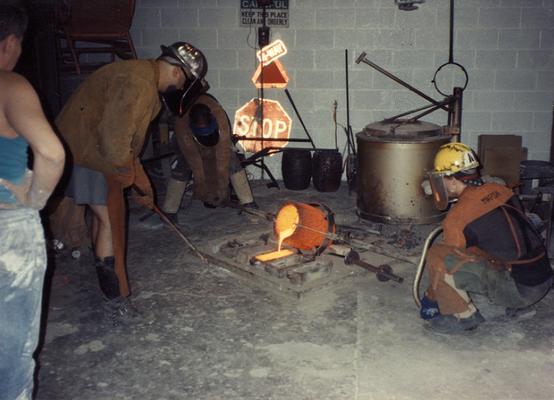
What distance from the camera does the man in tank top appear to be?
6.55ft

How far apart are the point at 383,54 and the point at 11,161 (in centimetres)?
653

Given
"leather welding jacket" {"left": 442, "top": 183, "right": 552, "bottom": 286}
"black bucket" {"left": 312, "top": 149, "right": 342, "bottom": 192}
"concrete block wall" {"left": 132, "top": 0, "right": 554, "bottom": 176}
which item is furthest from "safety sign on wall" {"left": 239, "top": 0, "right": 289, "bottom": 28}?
"leather welding jacket" {"left": 442, "top": 183, "right": 552, "bottom": 286}

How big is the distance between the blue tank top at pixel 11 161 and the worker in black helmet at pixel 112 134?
1.54m

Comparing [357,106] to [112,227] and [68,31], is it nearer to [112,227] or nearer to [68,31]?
[68,31]

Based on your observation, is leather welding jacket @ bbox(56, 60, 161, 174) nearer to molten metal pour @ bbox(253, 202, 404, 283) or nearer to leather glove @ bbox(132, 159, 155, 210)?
leather glove @ bbox(132, 159, 155, 210)

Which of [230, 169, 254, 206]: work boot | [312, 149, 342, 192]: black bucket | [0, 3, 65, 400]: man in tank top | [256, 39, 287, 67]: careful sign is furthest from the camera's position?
[256, 39, 287, 67]: careful sign

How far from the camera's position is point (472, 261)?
3.55m

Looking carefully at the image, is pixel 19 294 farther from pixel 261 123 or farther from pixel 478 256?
pixel 261 123

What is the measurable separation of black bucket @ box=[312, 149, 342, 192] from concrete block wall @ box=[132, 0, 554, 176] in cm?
73

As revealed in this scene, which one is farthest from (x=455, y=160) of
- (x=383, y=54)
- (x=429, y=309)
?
(x=383, y=54)

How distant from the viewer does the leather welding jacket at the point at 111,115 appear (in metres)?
3.64

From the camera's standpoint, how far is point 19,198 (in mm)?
2129

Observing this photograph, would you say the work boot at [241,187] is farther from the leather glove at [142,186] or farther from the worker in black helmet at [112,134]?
the worker in black helmet at [112,134]

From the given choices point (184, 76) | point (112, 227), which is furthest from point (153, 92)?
point (112, 227)
